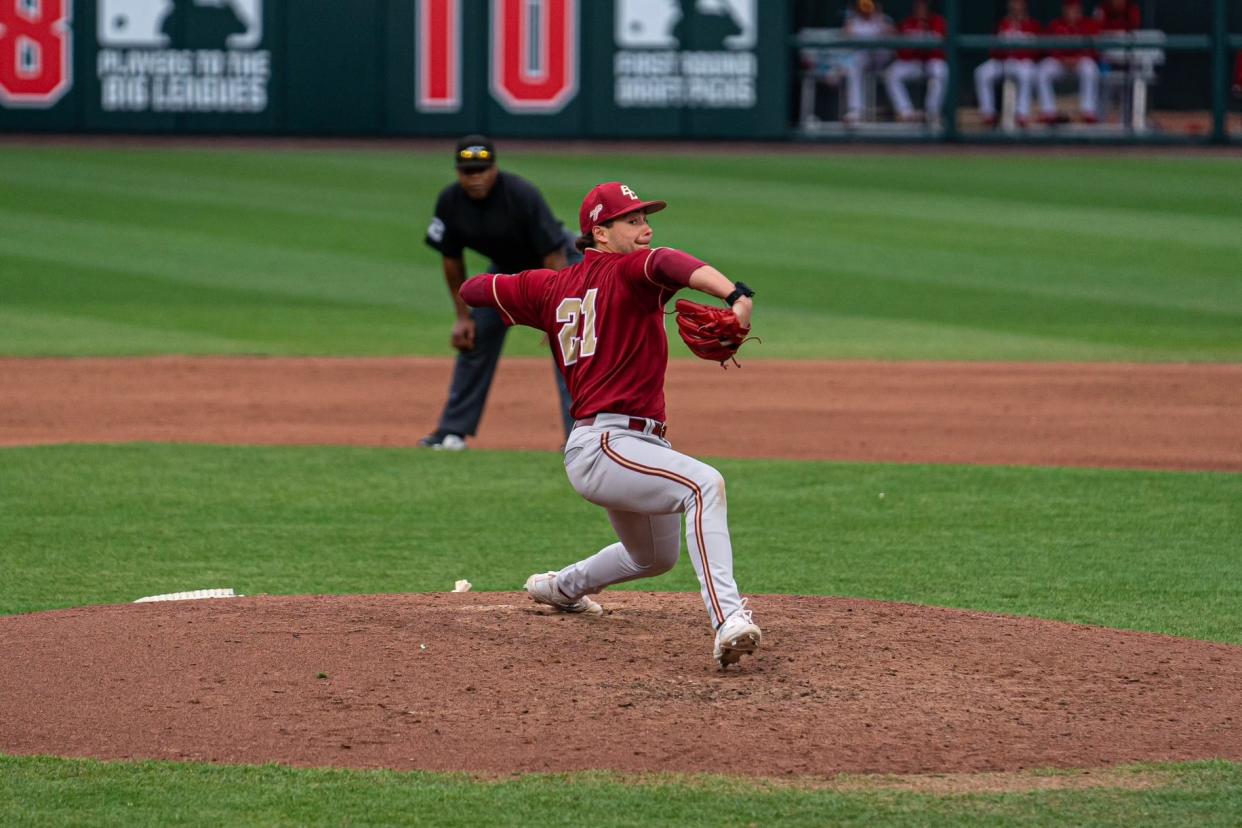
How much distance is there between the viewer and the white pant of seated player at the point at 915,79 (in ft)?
79.0

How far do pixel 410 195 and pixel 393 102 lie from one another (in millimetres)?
2754

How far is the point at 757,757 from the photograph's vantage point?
16.5 ft

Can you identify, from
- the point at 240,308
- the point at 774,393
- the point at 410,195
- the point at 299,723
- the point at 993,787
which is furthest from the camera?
the point at 410,195

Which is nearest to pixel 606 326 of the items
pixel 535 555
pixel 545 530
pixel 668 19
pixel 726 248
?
pixel 535 555

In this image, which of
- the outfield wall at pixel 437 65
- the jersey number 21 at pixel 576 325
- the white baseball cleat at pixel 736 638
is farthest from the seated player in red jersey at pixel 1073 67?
the white baseball cleat at pixel 736 638

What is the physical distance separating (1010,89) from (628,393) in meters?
19.7

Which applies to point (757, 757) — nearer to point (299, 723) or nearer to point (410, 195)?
point (299, 723)

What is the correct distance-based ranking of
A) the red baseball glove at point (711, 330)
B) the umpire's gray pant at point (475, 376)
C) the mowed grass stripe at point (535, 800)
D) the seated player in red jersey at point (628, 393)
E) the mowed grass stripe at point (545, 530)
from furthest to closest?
the umpire's gray pant at point (475, 376), the mowed grass stripe at point (545, 530), the seated player in red jersey at point (628, 393), the red baseball glove at point (711, 330), the mowed grass stripe at point (535, 800)

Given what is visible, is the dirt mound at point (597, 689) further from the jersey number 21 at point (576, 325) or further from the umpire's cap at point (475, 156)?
the umpire's cap at point (475, 156)

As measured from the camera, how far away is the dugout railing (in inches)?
930

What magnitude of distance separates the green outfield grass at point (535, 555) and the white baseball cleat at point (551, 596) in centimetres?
88

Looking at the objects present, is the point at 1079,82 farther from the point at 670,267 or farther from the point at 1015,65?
the point at 670,267

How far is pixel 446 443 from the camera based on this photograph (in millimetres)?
10695

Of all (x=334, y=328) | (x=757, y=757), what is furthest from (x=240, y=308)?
(x=757, y=757)
